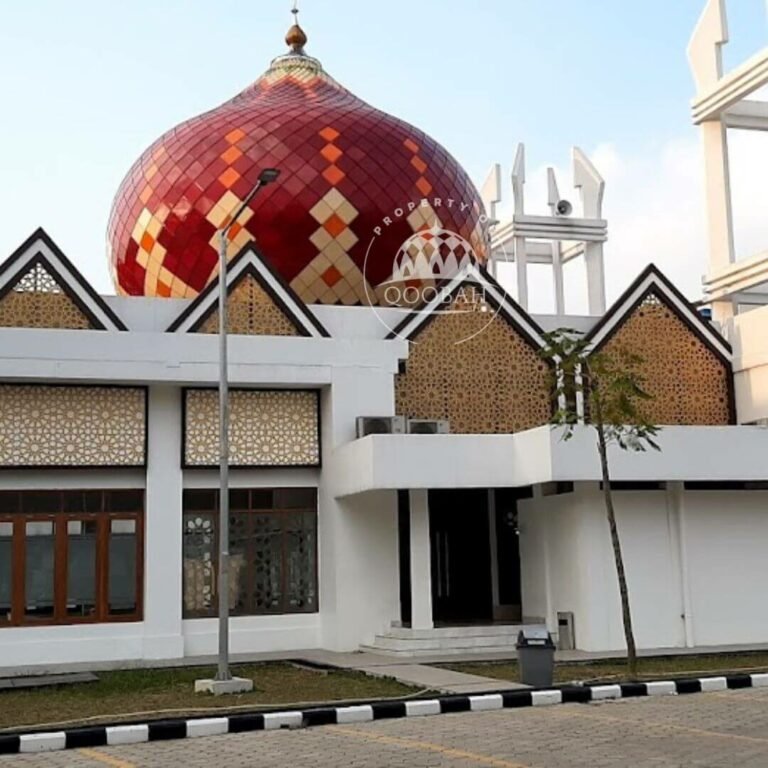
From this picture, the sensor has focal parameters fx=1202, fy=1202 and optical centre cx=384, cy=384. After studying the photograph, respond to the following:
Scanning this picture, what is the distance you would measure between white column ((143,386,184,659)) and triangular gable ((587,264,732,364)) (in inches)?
291

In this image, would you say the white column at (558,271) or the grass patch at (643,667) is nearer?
the grass patch at (643,667)

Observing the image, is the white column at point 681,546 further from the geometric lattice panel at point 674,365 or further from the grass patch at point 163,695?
the grass patch at point 163,695

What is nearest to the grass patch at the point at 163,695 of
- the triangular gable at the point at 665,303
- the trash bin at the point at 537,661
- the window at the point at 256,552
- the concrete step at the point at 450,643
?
the trash bin at the point at 537,661

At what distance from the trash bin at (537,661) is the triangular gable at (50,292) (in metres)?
8.77

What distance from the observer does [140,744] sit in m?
9.60

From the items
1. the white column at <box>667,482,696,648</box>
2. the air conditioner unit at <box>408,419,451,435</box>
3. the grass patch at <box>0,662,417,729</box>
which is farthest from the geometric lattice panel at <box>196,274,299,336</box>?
the white column at <box>667,482,696,648</box>

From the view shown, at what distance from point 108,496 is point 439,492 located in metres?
5.72

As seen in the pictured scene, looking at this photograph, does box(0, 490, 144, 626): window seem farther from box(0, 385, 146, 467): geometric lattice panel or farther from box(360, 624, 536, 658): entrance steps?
box(360, 624, 536, 658): entrance steps

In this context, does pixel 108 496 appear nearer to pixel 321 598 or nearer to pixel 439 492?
pixel 321 598

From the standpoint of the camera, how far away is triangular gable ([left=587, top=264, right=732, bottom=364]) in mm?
20672

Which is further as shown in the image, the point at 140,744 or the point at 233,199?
the point at 233,199

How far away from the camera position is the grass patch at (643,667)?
13227 millimetres

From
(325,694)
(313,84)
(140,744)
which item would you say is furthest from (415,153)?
(140,744)

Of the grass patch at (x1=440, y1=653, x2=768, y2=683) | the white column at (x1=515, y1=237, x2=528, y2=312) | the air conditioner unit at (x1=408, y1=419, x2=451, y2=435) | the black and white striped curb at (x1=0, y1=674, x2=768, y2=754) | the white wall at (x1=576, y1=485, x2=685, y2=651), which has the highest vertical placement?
the white column at (x1=515, y1=237, x2=528, y2=312)
